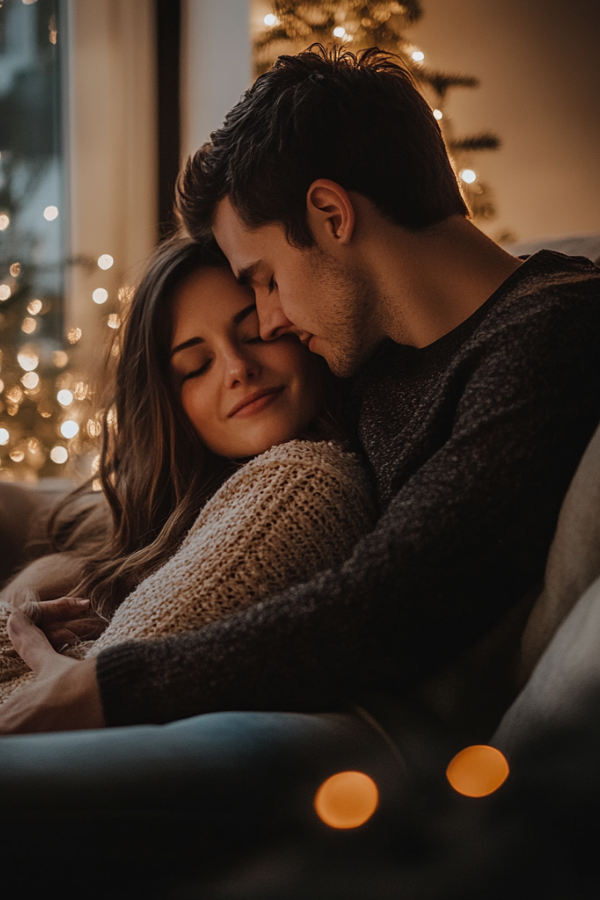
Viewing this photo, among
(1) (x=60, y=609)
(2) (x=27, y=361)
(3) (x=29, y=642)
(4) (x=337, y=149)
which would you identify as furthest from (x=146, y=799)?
(2) (x=27, y=361)

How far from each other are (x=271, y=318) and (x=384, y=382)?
219 mm

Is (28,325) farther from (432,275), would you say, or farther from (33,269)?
(432,275)

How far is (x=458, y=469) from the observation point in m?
0.70

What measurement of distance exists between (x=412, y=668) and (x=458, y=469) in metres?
0.21

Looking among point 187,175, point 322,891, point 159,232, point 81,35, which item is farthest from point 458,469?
point 81,35

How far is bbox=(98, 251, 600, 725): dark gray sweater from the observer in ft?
2.17

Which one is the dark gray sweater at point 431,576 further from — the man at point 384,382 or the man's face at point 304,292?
the man's face at point 304,292

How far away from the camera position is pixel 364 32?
2.29 metres

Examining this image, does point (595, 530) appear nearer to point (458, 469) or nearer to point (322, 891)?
point (458, 469)

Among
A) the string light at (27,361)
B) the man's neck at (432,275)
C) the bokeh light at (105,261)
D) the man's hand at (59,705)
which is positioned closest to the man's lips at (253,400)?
the man's neck at (432,275)

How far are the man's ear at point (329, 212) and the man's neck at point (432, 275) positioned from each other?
0.05 meters

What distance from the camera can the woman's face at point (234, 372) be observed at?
1.15m

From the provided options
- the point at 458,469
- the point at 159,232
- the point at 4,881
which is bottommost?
the point at 4,881

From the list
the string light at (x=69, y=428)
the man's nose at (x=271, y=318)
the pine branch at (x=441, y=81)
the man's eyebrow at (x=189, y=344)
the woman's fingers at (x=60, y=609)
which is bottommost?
the string light at (x=69, y=428)
